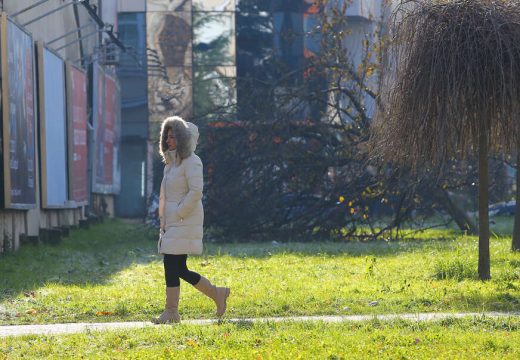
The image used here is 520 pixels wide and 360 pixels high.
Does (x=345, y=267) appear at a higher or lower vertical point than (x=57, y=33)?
lower

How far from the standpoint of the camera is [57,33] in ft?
106

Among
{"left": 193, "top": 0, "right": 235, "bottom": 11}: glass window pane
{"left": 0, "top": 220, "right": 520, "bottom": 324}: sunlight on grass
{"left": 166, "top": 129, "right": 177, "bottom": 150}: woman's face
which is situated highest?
{"left": 193, "top": 0, "right": 235, "bottom": 11}: glass window pane

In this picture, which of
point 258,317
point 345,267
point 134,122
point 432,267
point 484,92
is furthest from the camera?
point 134,122

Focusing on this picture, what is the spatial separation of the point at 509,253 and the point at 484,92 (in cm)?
590

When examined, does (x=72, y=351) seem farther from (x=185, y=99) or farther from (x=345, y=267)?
(x=185, y=99)

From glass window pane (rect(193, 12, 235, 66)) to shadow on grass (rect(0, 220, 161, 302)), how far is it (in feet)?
54.9

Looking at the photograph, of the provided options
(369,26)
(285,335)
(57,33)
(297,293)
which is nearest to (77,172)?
(57,33)

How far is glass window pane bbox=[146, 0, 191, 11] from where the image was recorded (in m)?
47.6

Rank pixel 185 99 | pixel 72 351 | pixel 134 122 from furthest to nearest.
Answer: pixel 134 122, pixel 185 99, pixel 72 351

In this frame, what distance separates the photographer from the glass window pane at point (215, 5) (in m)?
47.2

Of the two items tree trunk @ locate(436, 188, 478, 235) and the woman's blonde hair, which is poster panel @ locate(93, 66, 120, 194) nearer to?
tree trunk @ locate(436, 188, 478, 235)

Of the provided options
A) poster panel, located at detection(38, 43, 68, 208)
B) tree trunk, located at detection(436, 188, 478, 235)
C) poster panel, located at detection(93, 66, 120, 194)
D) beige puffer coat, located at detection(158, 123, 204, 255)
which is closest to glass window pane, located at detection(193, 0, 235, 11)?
poster panel, located at detection(93, 66, 120, 194)

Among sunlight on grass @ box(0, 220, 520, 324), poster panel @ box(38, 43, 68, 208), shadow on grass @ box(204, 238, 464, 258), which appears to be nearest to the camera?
sunlight on grass @ box(0, 220, 520, 324)

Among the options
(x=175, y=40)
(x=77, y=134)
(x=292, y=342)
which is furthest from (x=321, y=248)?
(x=175, y=40)
